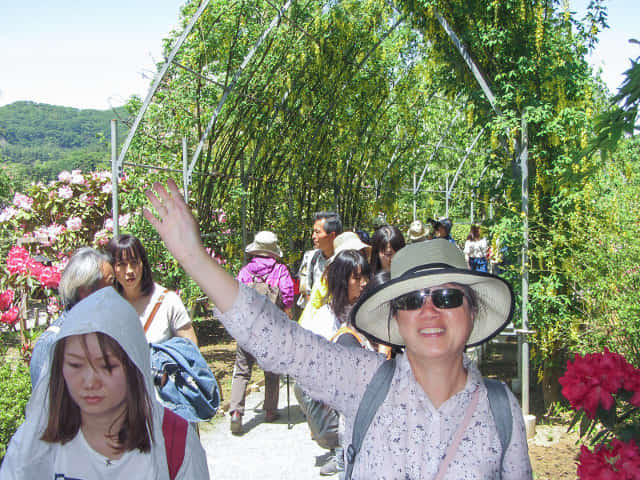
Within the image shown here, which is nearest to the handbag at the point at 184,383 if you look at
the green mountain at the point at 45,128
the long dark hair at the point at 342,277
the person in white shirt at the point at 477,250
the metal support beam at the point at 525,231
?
the long dark hair at the point at 342,277

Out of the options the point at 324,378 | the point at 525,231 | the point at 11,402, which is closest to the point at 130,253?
the point at 11,402

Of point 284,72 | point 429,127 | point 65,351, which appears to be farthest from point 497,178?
point 429,127

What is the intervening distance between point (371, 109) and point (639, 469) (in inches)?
307

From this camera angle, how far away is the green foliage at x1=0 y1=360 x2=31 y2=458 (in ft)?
9.62

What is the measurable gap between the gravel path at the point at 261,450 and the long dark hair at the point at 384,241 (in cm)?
143

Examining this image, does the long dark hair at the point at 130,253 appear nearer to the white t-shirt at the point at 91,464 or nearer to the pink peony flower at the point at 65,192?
the white t-shirt at the point at 91,464

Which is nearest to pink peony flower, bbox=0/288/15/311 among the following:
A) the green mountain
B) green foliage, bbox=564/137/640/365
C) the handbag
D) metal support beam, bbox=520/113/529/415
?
the handbag

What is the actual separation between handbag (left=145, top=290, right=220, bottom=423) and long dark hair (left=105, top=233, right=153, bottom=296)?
512mm

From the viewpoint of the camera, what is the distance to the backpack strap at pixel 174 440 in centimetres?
152

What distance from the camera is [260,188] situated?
7477mm

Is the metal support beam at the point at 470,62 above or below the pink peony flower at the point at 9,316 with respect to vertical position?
above

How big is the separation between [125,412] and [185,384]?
3.05ft

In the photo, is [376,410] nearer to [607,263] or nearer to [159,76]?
[607,263]

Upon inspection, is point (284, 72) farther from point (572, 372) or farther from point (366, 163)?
point (572, 372)
